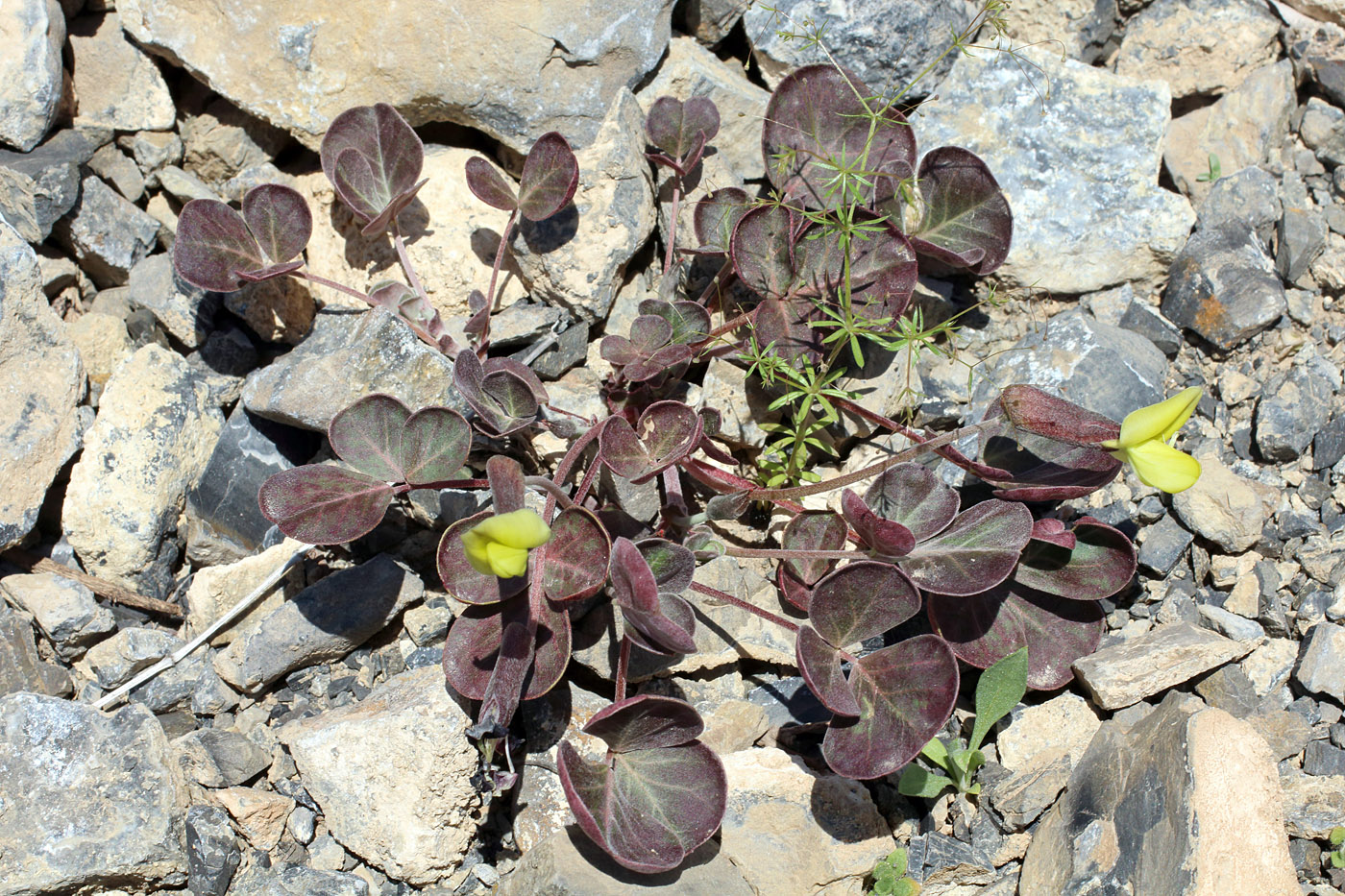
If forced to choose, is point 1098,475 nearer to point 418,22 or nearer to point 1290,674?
point 1290,674

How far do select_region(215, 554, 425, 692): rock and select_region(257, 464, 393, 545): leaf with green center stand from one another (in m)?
0.32

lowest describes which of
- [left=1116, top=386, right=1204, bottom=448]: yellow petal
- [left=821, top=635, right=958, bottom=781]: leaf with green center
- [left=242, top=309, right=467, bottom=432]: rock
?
[left=821, top=635, right=958, bottom=781]: leaf with green center

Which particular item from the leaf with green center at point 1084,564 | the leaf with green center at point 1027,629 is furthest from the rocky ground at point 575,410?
the leaf with green center at point 1084,564

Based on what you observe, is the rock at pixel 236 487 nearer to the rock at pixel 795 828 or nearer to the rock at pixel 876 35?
the rock at pixel 795 828

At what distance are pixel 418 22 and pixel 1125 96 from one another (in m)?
2.71

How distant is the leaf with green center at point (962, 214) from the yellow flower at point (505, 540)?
1935 mm

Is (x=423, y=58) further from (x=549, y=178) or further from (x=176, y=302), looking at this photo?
(x=176, y=302)

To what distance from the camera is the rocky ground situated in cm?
278

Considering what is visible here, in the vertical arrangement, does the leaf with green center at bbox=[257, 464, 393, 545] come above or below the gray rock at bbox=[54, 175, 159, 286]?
below

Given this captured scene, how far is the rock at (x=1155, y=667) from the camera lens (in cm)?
296

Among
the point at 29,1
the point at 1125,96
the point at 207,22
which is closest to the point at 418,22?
the point at 207,22

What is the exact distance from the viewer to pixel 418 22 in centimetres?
363

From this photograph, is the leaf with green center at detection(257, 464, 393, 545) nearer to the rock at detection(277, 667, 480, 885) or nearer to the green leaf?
the rock at detection(277, 667, 480, 885)

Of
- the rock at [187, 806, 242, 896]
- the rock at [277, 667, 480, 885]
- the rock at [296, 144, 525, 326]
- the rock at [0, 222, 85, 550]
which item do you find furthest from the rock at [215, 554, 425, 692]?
the rock at [296, 144, 525, 326]
